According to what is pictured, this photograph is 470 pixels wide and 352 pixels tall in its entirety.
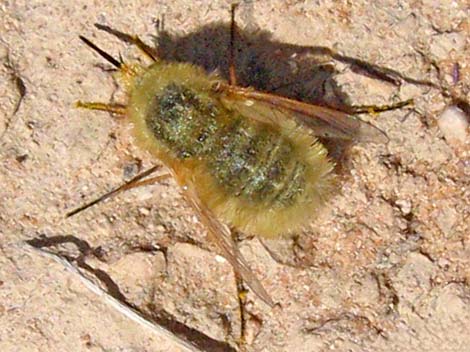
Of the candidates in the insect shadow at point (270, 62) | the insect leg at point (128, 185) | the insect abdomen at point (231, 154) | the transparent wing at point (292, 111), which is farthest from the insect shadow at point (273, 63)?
the insect leg at point (128, 185)

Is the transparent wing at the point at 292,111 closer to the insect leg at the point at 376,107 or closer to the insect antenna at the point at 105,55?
the insect leg at the point at 376,107

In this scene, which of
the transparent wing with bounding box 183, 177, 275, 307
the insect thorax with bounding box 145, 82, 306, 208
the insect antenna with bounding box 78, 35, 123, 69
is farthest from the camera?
the insect antenna with bounding box 78, 35, 123, 69

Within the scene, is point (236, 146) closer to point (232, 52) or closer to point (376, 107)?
point (232, 52)

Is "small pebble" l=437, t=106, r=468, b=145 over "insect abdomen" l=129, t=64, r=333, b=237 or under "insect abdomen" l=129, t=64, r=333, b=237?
over

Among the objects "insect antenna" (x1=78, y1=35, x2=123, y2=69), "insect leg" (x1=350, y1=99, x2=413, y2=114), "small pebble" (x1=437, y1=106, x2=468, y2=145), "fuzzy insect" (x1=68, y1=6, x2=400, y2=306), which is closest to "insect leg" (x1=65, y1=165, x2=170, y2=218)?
"fuzzy insect" (x1=68, y1=6, x2=400, y2=306)

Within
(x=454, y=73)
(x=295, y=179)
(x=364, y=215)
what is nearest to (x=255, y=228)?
(x=295, y=179)

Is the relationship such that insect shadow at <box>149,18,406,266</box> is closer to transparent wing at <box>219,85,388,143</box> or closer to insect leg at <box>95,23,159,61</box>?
insect leg at <box>95,23,159,61</box>

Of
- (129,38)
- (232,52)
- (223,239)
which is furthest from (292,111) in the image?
(129,38)
